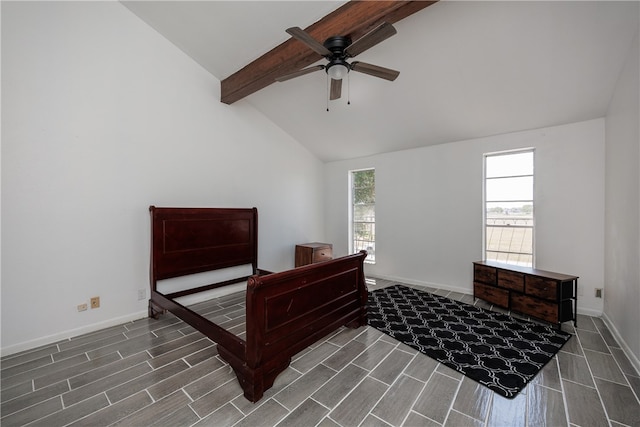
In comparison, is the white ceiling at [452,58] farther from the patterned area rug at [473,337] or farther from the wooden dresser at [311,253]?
the patterned area rug at [473,337]

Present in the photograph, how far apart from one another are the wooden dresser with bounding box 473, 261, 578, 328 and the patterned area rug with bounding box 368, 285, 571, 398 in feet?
0.62

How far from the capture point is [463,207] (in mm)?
4156

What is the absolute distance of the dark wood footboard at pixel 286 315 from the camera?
192 centimetres

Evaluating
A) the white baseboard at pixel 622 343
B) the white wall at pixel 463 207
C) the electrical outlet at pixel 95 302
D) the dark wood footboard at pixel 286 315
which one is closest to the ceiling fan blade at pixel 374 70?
the dark wood footboard at pixel 286 315

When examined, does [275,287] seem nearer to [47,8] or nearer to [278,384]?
[278,384]

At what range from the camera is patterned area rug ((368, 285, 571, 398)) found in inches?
85.7

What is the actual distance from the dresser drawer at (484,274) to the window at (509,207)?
447 mm

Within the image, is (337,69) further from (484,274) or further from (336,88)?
(484,274)

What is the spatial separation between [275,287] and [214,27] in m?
3.14

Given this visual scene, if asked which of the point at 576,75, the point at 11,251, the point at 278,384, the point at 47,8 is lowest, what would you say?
the point at 278,384

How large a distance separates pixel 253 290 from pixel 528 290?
128 inches

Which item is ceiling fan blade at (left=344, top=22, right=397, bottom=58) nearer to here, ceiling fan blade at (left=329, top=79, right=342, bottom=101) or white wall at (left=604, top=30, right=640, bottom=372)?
ceiling fan blade at (left=329, top=79, right=342, bottom=101)

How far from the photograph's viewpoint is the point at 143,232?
330cm

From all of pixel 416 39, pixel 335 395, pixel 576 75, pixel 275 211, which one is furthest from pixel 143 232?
pixel 576 75
